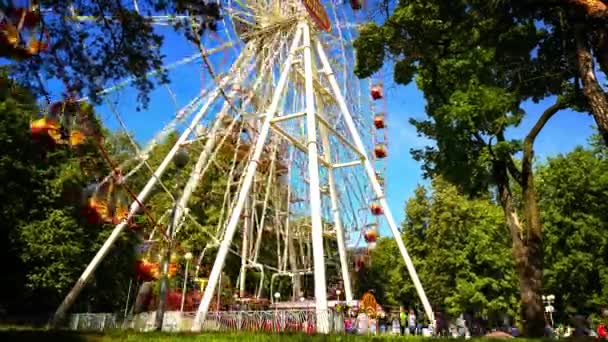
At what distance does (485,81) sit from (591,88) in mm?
7118

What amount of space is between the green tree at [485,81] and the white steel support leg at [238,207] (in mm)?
6340

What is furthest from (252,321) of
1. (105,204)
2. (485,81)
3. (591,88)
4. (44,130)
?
(591,88)

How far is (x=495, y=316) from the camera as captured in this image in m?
36.1

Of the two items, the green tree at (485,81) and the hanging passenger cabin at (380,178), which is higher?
the hanging passenger cabin at (380,178)

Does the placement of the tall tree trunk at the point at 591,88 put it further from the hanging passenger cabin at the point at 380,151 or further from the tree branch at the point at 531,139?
the hanging passenger cabin at the point at 380,151

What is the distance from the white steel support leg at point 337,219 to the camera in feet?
77.5

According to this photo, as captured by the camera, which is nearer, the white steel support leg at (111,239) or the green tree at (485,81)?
the green tree at (485,81)

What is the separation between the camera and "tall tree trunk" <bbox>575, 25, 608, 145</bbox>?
23.9 feet

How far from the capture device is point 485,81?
14.4 meters

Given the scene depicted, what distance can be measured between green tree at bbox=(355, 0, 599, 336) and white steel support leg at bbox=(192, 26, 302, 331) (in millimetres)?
6340

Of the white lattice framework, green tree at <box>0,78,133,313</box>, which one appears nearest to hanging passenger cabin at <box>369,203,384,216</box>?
the white lattice framework

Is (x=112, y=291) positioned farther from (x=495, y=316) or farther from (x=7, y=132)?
(x=495, y=316)


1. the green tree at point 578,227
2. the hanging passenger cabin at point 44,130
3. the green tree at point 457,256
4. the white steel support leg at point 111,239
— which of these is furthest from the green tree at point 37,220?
the green tree at point 578,227

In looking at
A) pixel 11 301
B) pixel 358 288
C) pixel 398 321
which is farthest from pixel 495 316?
pixel 11 301
